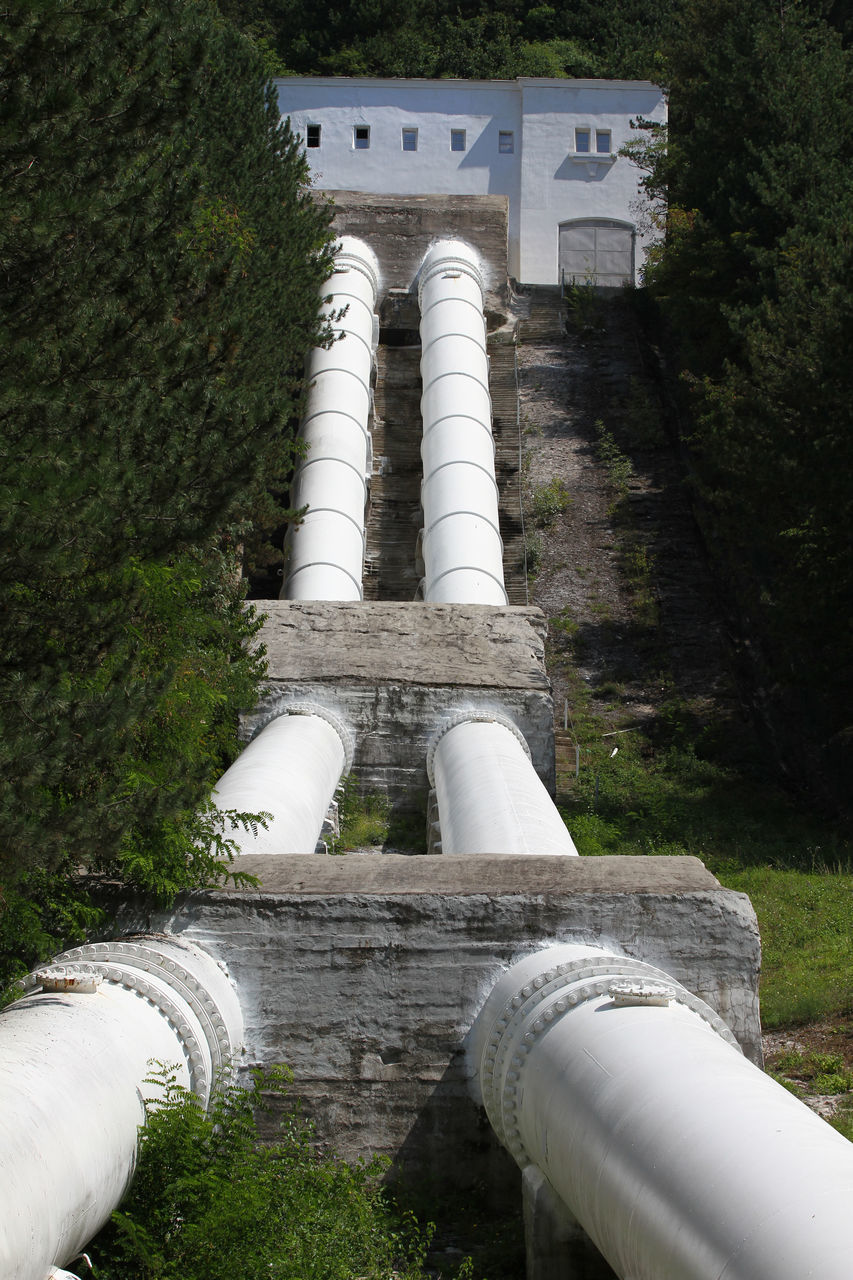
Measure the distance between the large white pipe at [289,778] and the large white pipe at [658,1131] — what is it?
7.43ft

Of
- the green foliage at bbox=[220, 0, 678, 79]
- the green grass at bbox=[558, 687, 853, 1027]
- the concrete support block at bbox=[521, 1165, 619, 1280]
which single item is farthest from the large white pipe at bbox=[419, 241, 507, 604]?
the green foliage at bbox=[220, 0, 678, 79]

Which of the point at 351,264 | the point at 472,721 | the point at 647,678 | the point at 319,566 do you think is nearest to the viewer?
the point at 472,721

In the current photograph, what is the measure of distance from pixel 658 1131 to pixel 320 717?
7462 millimetres

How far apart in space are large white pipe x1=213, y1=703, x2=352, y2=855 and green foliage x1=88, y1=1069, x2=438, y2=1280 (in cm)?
198

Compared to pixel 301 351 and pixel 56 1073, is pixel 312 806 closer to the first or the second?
pixel 56 1073

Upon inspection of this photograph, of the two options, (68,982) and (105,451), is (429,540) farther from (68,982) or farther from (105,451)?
(68,982)

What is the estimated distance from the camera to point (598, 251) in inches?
1129

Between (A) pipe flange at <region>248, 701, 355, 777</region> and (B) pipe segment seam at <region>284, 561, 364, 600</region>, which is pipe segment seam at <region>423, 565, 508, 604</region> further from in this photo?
(A) pipe flange at <region>248, 701, 355, 777</region>

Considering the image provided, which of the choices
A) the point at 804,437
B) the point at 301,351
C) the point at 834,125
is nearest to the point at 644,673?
the point at 804,437

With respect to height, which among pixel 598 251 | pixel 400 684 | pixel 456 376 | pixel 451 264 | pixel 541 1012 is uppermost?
pixel 598 251

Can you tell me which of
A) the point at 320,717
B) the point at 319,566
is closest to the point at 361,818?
the point at 320,717

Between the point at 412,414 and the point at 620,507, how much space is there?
3735mm

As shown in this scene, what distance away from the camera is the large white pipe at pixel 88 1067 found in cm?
371

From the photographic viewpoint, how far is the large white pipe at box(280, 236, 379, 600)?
1481 centimetres
